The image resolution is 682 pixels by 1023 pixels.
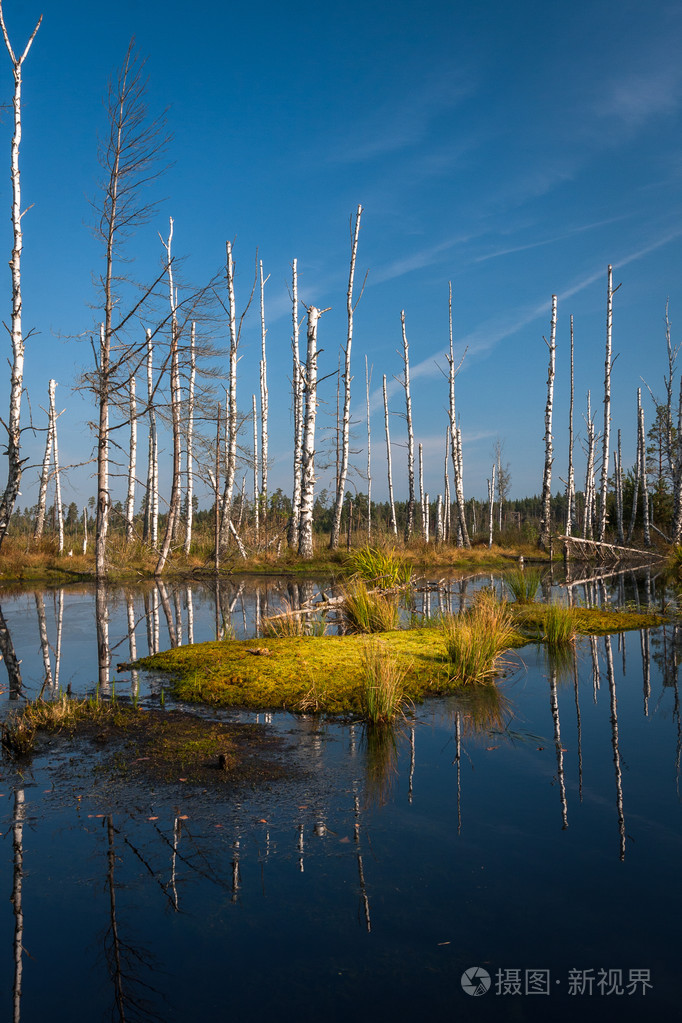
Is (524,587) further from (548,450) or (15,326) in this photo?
(548,450)

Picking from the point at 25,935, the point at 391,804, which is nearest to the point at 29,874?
the point at 25,935

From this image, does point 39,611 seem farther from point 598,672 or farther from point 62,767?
point 598,672

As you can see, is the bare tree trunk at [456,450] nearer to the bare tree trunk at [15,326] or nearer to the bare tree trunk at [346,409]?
the bare tree trunk at [346,409]

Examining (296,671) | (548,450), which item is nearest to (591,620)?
(296,671)

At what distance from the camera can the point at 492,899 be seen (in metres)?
3.19

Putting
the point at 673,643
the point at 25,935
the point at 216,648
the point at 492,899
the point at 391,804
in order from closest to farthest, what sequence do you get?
1. the point at 25,935
2. the point at 492,899
3. the point at 391,804
4. the point at 216,648
5. the point at 673,643

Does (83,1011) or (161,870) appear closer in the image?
(83,1011)

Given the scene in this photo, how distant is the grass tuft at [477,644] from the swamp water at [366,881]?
5.27ft

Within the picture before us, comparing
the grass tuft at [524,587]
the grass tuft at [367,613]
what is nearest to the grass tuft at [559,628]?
the grass tuft at [367,613]

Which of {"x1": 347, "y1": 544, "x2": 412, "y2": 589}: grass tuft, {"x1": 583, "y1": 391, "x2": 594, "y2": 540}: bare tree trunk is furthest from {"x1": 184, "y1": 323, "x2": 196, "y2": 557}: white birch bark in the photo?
{"x1": 583, "y1": 391, "x2": 594, "y2": 540}: bare tree trunk

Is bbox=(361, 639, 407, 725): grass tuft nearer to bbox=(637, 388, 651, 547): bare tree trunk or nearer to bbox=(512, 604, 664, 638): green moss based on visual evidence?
bbox=(512, 604, 664, 638): green moss

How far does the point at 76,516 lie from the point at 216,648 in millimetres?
59101

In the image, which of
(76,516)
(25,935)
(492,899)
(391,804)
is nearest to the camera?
(25,935)

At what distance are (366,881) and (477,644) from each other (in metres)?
4.75
